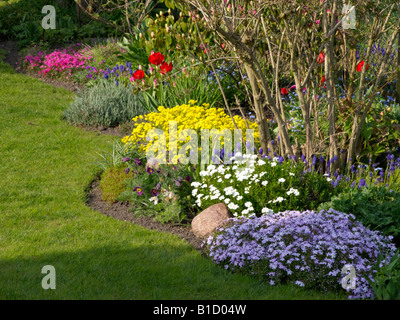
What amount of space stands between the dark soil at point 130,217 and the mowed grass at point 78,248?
130 mm

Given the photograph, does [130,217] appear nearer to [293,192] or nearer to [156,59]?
[293,192]

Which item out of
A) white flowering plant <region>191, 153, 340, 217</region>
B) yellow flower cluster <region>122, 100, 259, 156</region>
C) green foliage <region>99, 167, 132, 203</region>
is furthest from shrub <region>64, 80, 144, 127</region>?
white flowering plant <region>191, 153, 340, 217</region>

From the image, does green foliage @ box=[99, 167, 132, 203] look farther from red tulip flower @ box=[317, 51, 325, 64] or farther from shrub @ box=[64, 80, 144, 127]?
red tulip flower @ box=[317, 51, 325, 64]

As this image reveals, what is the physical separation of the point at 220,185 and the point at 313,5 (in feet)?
6.64

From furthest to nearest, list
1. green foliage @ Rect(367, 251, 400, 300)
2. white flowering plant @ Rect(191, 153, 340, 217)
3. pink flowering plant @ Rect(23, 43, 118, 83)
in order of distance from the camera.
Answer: pink flowering plant @ Rect(23, 43, 118, 83) < white flowering plant @ Rect(191, 153, 340, 217) < green foliage @ Rect(367, 251, 400, 300)

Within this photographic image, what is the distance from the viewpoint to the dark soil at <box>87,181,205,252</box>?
5.03 m

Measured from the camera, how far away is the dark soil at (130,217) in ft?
16.5

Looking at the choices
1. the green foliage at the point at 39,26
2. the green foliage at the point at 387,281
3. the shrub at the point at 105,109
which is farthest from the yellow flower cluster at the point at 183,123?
the green foliage at the point at 39,26

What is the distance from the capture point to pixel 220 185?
5.27 meters

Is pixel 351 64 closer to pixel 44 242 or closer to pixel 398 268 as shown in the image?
pixel 398 268

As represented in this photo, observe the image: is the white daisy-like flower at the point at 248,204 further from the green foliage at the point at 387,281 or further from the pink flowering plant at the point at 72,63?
the pink flowering plant at the point at 72,63

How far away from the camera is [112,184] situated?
5.97m

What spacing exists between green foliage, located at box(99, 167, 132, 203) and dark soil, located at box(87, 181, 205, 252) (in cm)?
8

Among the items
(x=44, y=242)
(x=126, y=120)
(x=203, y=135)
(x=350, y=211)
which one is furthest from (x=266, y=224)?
(x=126, y=120)
